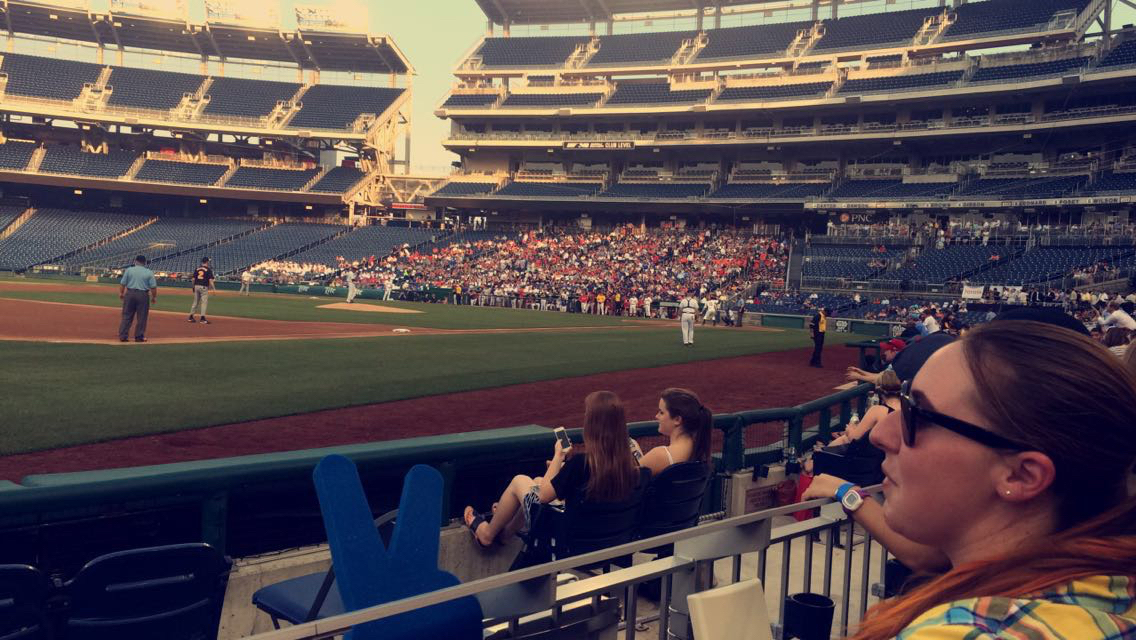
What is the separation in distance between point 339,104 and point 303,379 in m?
58.6

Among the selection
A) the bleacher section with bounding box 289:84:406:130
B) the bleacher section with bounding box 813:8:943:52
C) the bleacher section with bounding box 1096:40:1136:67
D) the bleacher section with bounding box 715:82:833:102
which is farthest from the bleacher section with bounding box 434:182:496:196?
the bleacher section with bounding box 1096:40:1136:67

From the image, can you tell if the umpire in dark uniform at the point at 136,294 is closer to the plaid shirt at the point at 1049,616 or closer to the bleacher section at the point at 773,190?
the plaid shirt at the point at 1049,616

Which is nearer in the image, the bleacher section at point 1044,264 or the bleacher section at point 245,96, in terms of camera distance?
the bleacher section at point 1044,264

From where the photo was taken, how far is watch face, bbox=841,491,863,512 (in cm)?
263

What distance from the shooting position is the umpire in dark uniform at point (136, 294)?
1551 centimetres

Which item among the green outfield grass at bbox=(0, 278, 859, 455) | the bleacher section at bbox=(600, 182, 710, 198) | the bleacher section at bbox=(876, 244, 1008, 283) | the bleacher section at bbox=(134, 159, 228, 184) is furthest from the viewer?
the bleacher section at bbox=(134, 159, 228, 184)

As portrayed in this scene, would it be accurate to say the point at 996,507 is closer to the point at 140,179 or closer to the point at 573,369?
the point at 573,369

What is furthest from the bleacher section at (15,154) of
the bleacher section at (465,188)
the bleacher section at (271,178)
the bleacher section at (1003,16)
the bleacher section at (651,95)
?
the bleacher section at (1003,16)

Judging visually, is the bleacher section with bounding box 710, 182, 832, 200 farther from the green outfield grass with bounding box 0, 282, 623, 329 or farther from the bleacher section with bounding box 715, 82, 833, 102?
the green outfield grass with bounding box 0, 282, 623, 329

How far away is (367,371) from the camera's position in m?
14.5

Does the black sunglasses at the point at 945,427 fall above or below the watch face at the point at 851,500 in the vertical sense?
above

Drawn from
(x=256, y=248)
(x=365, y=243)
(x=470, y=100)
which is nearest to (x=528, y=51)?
(x=470, y=100)

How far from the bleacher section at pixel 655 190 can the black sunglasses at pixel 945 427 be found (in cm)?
5448

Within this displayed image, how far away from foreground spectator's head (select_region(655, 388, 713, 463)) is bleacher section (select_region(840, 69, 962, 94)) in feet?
165
